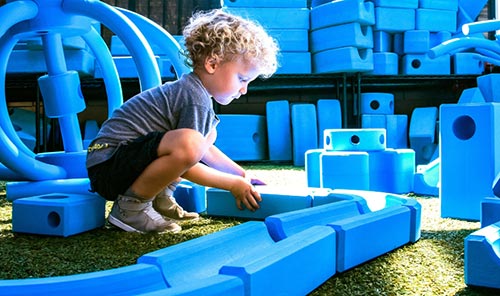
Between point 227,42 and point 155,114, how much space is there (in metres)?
0.23

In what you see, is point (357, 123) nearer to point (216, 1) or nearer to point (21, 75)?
point (216, 1)

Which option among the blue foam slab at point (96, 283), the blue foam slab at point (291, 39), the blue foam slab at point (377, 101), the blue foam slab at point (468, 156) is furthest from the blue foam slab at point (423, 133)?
the blue foam slab at point (96, 283)

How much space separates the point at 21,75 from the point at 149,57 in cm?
232

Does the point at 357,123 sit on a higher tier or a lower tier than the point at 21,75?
lower

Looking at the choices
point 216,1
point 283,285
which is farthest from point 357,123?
point 283,285

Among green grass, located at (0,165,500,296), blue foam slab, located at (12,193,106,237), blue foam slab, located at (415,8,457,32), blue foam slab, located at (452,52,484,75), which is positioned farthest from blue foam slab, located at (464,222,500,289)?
blue foam slab, located at (452,52,484,75)

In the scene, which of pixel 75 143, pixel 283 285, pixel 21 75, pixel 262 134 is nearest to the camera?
pixel 283 285

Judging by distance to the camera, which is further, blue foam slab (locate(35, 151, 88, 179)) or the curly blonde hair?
blue foam slab (locate(35, 151, 88, 179))

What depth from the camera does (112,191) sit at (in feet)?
3.88

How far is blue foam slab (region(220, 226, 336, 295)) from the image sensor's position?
61 centimetres

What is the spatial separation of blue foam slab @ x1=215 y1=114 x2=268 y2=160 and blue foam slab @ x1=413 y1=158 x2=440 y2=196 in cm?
180

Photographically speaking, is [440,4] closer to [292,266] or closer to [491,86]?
[491,86]

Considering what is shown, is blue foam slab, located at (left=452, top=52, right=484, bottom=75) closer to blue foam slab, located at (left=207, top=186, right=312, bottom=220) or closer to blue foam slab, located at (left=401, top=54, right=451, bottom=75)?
blue foam slab, located at (left=401, top=54, right=451, bottom=75)

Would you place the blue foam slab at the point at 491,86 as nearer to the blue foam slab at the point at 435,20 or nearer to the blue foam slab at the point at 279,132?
the blue foam slab at the point at 435,20
